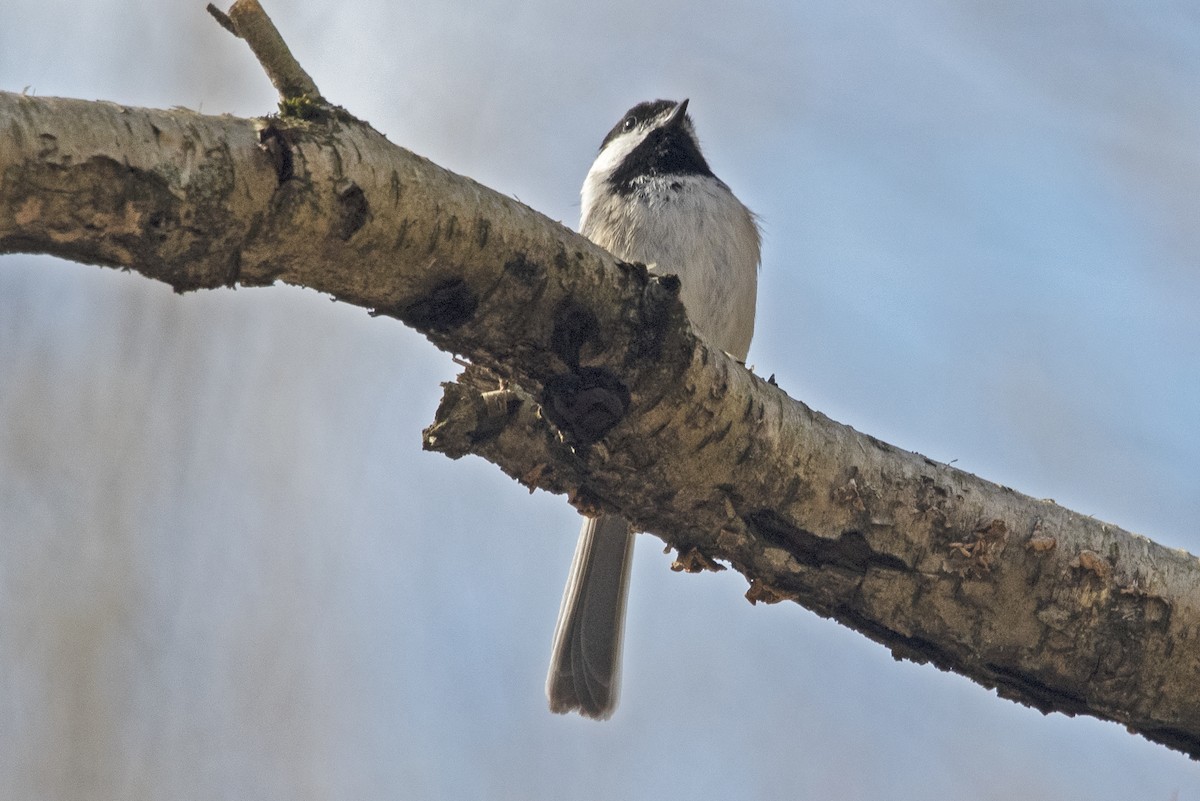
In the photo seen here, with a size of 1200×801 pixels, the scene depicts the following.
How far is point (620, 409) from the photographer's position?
1861 mm

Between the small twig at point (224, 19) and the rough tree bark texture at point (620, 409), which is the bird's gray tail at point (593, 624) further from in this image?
the small twig at point (224, 19)

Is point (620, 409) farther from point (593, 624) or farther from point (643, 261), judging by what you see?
point (593, 624)

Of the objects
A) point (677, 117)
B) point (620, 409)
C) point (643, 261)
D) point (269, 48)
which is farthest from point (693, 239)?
point (269, 48)

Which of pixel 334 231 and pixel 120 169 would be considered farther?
pixel 334 231

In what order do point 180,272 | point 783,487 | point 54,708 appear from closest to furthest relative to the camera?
point 180,272 < point 783,487 < point 54,708

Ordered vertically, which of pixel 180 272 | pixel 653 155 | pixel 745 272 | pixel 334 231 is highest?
pixel 653 155

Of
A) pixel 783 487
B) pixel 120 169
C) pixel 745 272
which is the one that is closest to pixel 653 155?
pixel 745 272

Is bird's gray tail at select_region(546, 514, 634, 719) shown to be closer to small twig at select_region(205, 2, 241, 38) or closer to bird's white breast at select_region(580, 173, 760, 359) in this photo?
bird's white breast at select_region(580, 173, 760, 359)

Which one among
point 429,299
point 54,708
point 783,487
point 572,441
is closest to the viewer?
point 429,299

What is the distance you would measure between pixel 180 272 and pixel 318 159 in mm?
232

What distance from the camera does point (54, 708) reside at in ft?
8.40

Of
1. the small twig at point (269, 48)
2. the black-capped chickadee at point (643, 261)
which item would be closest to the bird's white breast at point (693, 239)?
the black-capped chickadee at point (643, 261)

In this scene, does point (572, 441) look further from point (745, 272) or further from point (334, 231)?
point (745, 272)

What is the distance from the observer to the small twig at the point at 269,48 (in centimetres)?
145
